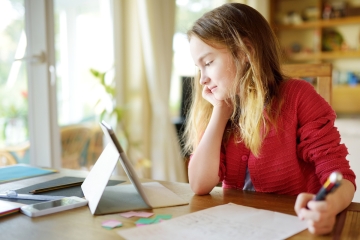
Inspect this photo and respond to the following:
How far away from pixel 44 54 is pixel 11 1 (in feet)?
1.07

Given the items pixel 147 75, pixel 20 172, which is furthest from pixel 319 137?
pixel 147 75

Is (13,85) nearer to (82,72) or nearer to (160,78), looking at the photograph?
(82,72)

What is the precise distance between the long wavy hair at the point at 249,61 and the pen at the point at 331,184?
16.9 inches

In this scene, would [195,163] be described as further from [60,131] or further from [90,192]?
[60,131]

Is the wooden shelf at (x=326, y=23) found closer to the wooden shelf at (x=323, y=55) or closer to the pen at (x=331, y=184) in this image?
the wooden shelf at (x=323, y=55)

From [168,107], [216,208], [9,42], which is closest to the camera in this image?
[216,208]

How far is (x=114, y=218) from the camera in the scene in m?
0.82

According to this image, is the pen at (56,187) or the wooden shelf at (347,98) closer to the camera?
the pen at (56,187)

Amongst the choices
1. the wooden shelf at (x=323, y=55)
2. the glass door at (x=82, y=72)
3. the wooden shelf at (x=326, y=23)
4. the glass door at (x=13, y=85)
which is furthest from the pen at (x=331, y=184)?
the wooden shelf at (x=326, y=23)

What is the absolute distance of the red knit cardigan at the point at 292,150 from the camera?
1050mm

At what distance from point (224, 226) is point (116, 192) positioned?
37cm

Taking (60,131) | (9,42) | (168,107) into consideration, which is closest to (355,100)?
(168,107)

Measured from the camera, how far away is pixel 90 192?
951 mm

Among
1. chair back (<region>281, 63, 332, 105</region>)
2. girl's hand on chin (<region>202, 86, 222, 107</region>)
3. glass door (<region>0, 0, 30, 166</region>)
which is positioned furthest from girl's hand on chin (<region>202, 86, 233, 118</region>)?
glass door (<region>0, 0, 30, 166</region>)
